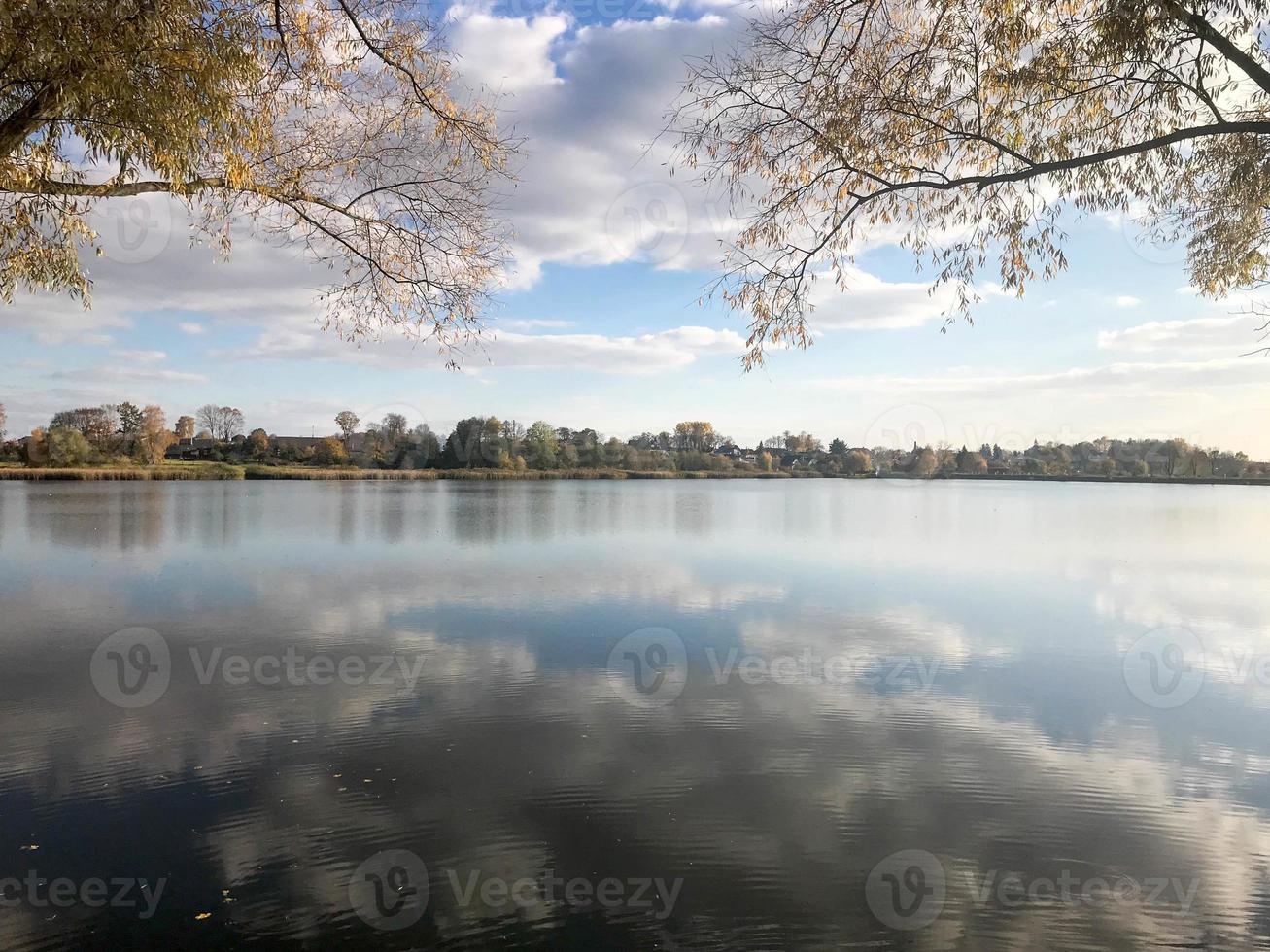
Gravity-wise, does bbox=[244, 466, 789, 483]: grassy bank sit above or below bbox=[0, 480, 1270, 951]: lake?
above

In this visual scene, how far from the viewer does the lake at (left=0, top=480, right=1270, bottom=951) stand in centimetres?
342

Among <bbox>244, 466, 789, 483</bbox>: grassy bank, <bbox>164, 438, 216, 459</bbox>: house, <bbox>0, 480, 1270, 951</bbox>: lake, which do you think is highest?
<bbox>164, 438, 216, 459</bbox>: house

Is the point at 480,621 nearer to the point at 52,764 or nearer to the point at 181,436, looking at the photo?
the point at 52,764

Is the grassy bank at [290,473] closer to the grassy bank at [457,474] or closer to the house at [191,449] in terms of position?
the grassy bank at [457,474]

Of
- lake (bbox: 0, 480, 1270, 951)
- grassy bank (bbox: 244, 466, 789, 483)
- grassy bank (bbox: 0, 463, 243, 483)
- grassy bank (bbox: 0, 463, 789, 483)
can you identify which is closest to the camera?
lake (bbox: 0, 480, 1270, 951)

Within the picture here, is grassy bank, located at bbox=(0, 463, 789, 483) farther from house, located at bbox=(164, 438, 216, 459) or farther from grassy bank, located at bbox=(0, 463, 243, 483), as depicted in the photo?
house, located at bbox=(164, 438, 216, 459)

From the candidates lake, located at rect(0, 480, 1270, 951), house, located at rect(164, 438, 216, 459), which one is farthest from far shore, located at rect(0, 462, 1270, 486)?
lake, located at rect(0, 480, 1270, 951)

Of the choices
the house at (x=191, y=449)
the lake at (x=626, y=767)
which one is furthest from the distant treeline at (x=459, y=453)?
the lake at (x=626, y=767)

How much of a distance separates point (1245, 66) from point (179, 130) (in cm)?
794

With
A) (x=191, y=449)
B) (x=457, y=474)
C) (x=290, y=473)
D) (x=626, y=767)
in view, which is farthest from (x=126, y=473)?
(x=626, y=767)

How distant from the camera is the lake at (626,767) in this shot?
3424mm

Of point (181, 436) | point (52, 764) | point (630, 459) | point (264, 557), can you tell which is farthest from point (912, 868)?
point (181, 436)

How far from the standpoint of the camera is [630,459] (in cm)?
9900

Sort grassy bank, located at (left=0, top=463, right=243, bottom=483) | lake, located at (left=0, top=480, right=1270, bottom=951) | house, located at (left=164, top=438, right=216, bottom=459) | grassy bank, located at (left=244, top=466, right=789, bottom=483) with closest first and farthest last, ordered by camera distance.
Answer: lake, located at (left=0, top=480, right=1270, bottom=951)
grassy bank, located at (left=0, top=463, right=243, bottom=483)
grassy bank, located at (left=244, top=466, right=789, bottom=483)
house, located at (left=164, top=438, right=216, bottom=459)
